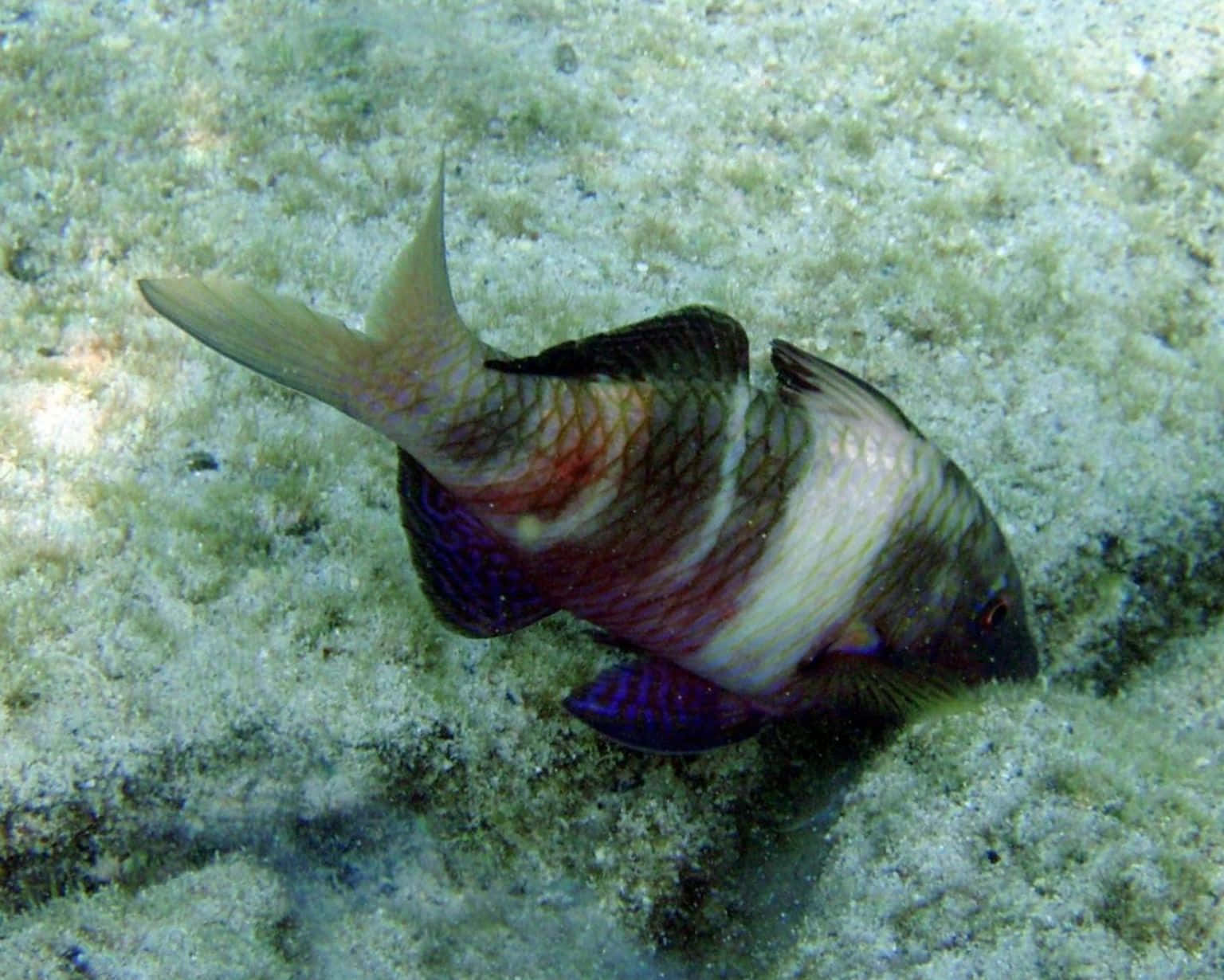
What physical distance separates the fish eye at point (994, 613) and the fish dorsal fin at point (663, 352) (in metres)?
1.01

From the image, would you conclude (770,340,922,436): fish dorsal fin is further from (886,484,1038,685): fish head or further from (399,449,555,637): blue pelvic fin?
(399,449,555,637): blue pelvic fin

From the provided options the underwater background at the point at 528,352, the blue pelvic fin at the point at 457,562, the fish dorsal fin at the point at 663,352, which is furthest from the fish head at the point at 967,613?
the blue pelvic fin at the point at 457,562

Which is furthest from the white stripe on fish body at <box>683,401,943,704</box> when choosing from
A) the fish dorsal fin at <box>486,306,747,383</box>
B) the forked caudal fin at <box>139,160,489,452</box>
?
the forked caudal fin at <box>139,160,489,452</box>

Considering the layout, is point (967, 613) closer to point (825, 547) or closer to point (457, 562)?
point (825, 547)

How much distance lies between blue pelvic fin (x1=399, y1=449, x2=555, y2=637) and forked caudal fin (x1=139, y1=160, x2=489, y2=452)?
252mm

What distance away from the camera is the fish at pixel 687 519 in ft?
6.98

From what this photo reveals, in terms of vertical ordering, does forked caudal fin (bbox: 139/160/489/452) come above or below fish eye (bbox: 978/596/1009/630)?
above

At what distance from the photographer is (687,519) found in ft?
7.84

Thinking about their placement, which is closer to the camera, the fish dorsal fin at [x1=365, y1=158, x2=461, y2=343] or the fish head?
the fish dorsal fin at [x1=365, y1=158, x2=461, y2=343]

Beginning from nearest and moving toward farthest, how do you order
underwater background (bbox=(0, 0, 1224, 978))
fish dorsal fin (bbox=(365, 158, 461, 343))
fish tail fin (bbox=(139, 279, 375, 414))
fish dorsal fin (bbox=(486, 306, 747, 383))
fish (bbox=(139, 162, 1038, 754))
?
fish tail fin (bbox=(139, 279, 375, 414)) → fish dorsal fin (bbox=(365, 158, 461, 343)) → fish (bbox=(139, 162, 1038, 754)) → fish dorsal fin (bbox=(486, 306, 747, 383)) → underwater background (bbox=(0, 0, 1224, 978))

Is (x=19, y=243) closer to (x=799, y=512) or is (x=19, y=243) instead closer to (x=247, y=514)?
(x=247, y=514)

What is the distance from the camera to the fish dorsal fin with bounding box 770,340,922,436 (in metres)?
2.55

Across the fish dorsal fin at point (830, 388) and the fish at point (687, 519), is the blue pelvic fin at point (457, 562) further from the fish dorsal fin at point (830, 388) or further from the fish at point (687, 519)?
the fish dorsal fin at point (830, 388)

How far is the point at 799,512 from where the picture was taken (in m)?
2.45
